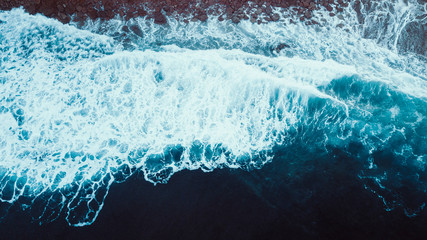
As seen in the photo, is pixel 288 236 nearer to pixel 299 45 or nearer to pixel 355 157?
pixel 355 157

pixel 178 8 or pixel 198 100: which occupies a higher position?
pixel 178 8

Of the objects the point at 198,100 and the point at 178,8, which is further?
the point at 178,8

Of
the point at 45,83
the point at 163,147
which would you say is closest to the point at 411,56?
the point at 163,147

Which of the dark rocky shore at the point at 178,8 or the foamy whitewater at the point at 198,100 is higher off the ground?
the dark rocky shore at the point at 178,8

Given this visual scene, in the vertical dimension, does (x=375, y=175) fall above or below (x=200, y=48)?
below
